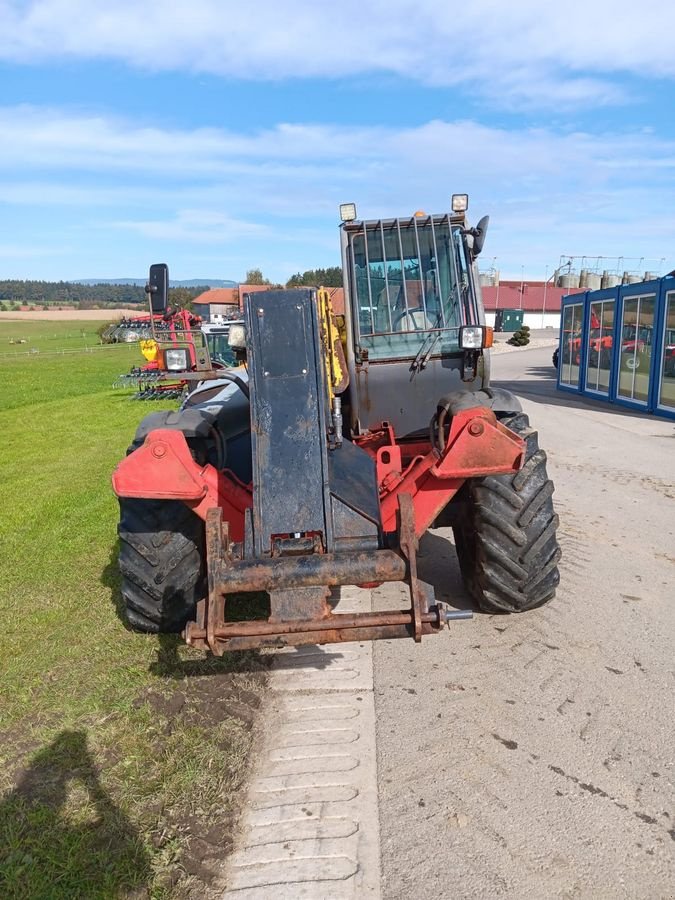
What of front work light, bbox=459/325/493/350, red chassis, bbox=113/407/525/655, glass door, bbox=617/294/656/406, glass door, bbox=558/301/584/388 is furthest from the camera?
glass door, bbox=558/301/584/388

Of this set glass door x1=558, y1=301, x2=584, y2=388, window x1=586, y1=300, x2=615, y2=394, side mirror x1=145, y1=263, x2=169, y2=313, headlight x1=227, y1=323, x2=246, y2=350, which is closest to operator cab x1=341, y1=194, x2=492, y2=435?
headlight x1=227, y1=323, x2=246, y2=350

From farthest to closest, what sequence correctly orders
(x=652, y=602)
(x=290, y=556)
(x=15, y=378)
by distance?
(x=15, y=378)
(x=652, y=602)
(x=290, y=556)

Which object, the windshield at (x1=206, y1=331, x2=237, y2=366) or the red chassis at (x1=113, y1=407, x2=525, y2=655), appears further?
the windshield at (x1=206, y1=331, x2=237, y2=366)

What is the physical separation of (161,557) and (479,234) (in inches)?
129

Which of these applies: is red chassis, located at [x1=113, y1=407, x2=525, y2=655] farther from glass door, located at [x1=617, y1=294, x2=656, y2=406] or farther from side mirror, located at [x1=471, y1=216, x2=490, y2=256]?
glass door, located at [x1=617, y1=294, x2=656, y2=406]

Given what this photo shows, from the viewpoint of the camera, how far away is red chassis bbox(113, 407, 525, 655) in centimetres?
316

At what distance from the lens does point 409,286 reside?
18.0ft

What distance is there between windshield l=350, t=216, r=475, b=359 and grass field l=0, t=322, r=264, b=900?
2.56 m

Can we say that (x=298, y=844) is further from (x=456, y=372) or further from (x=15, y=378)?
(x=15, y=378)

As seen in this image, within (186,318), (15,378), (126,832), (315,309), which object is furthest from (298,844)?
(15,378)

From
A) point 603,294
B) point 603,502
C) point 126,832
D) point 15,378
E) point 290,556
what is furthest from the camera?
point 15,378

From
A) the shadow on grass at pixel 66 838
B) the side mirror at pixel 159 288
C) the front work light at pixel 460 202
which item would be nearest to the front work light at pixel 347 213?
the front work light at pixel 460 202

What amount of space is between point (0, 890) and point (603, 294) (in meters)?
17.6

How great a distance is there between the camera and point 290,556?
3418 millimetres
